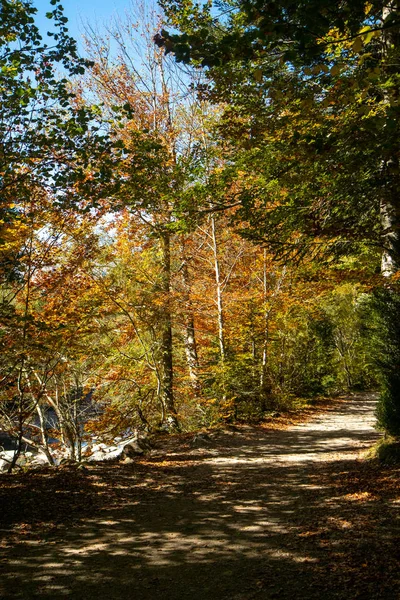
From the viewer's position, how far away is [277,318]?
514 inches

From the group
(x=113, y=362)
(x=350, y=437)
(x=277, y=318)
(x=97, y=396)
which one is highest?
(x=277, y=318)

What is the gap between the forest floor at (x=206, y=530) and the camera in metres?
3.42

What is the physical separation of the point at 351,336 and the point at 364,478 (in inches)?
721

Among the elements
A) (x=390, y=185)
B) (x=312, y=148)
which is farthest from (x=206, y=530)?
(x=390, y=185)

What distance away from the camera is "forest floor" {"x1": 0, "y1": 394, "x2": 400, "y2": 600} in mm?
3416

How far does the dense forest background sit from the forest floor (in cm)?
205

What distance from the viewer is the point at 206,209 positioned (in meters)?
7.56

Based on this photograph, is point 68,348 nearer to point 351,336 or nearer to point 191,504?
point 191,504

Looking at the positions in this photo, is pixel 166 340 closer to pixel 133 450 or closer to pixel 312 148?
pixel 133 450

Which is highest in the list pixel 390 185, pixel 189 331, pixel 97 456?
pixel 390 185

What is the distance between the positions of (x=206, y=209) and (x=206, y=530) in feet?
16.5

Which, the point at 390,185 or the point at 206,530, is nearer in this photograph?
the point at 206,530

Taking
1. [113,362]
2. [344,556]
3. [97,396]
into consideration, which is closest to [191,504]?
[344,556]

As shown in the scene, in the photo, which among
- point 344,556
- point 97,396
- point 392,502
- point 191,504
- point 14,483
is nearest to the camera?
point 344,556
